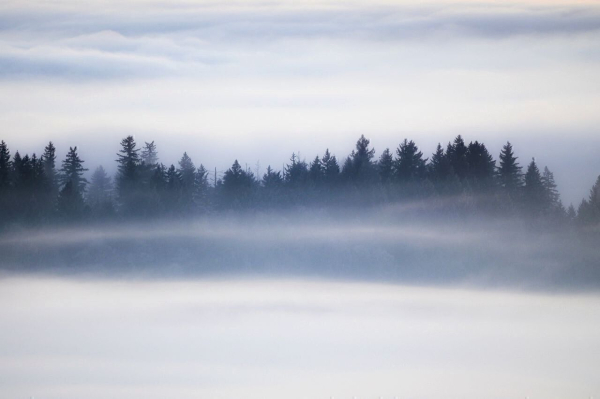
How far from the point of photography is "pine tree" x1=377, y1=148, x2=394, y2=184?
64.2 metres

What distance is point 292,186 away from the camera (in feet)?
205

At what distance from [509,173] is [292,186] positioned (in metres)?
16.6

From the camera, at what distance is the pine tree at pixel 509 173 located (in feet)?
218

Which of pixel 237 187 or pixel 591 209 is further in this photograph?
pixel 591 209

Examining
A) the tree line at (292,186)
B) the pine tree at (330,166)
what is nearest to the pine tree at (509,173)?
the tree line at (292,186)

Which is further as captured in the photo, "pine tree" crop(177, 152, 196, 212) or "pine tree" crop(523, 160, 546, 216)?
"pine tree" crop(523, 160, 546, 216)

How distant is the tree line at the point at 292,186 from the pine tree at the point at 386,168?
71 mm

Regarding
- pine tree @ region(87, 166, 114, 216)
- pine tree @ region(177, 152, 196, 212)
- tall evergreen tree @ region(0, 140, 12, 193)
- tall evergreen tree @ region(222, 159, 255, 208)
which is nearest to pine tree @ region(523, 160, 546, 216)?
tall evergreen tree @ region(222, 159, 255, 208)

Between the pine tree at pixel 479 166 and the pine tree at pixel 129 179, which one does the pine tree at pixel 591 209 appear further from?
the pine tree at pixel 129 179

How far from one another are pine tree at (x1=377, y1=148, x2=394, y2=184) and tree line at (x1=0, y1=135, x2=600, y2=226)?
0.23 feet

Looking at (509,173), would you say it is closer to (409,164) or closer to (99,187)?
(409,164)

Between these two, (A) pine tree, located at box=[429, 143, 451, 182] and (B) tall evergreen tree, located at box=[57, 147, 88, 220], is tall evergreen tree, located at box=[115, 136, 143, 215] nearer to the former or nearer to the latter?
(B) tall evergreen tree, located at box=[57, 147, 88, 220]

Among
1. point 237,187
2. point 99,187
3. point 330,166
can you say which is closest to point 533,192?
point 330,166

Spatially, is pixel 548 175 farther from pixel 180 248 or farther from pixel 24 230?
pixel 24 230
